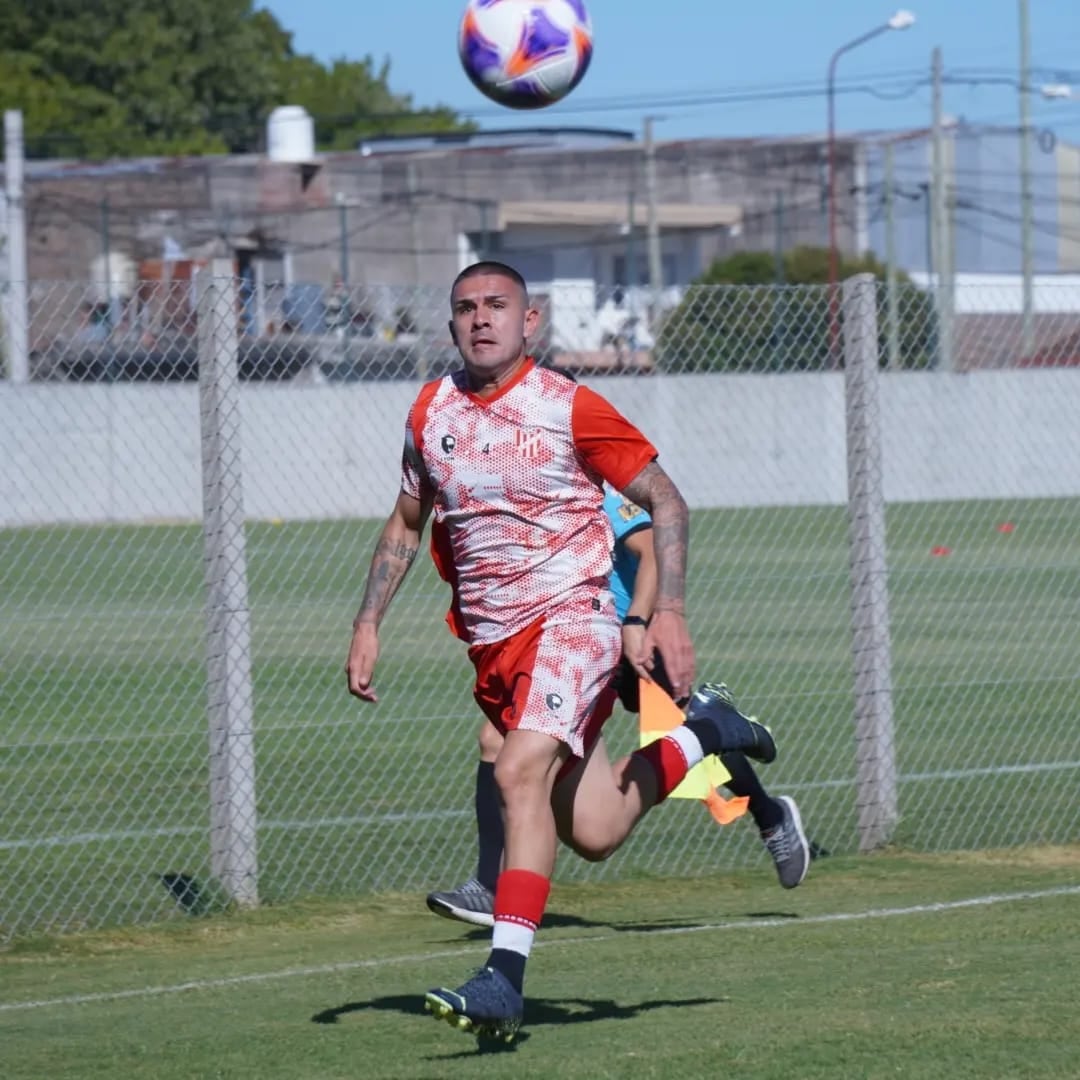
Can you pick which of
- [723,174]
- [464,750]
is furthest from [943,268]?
[464,750]

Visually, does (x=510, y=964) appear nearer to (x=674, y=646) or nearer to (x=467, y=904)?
(x=674, y=646)

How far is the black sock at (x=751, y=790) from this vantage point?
7484 millimetres

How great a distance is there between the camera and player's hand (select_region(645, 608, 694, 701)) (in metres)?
5.41

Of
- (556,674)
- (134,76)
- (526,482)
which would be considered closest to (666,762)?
(556,674)

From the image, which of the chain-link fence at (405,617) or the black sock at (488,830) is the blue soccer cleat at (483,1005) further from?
the chain-link fence at (405,617)

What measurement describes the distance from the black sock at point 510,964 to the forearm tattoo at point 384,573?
107cm

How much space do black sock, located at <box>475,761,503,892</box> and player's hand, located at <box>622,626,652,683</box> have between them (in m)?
0.97

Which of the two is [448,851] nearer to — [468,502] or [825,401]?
[468,502]

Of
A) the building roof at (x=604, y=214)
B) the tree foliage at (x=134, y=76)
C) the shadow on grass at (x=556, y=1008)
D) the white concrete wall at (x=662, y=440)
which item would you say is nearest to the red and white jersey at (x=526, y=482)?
the shadow on grass at (x=556, y=1008)

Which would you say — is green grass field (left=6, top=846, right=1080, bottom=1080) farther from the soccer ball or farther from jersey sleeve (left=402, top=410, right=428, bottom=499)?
the soccer ball

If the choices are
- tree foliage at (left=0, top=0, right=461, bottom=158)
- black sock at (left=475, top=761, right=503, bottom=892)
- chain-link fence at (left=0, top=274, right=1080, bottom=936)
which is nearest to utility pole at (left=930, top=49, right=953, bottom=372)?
chain-link fence at (left=0, top=274, right=1080, bottom=936)

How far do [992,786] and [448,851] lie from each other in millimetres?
2698

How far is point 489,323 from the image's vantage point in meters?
5.70

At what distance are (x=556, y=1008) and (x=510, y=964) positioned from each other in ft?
2.43
